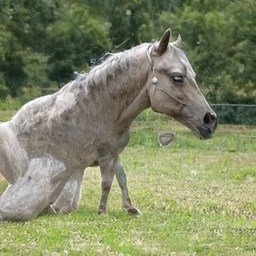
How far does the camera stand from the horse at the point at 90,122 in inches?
348

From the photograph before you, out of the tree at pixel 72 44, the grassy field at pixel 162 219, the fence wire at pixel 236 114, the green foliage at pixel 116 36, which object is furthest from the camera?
the tree at pixel 72 44

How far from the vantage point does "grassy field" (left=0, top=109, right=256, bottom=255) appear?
289 inches

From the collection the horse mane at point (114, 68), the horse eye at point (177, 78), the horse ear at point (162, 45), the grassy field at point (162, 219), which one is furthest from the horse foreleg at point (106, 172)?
the horse ear at point (162, 45)

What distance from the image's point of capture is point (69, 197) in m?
9.66

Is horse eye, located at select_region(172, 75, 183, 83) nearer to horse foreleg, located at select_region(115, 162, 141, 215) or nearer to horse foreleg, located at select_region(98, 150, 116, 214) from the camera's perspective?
horse foreleg, located at select_region(98, 150, 116, 214)

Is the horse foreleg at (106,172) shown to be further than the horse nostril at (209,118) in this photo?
Yes

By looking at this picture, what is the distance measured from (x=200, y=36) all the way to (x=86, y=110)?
19.1 m

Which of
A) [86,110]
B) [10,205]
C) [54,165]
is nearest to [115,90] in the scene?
[86,110]

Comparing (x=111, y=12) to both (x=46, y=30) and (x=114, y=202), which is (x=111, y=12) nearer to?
(x=46, y=30)

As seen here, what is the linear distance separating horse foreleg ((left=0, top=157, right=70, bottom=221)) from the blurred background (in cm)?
1636

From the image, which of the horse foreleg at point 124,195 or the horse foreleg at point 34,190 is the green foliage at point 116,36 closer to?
the horse foreleg at point 124,195

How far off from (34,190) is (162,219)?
1376 millimetres

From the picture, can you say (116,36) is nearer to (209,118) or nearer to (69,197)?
(69,197)

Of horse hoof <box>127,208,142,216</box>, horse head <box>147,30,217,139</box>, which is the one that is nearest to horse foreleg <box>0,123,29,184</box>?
horse hoof <box>127,208,142,216</box>
